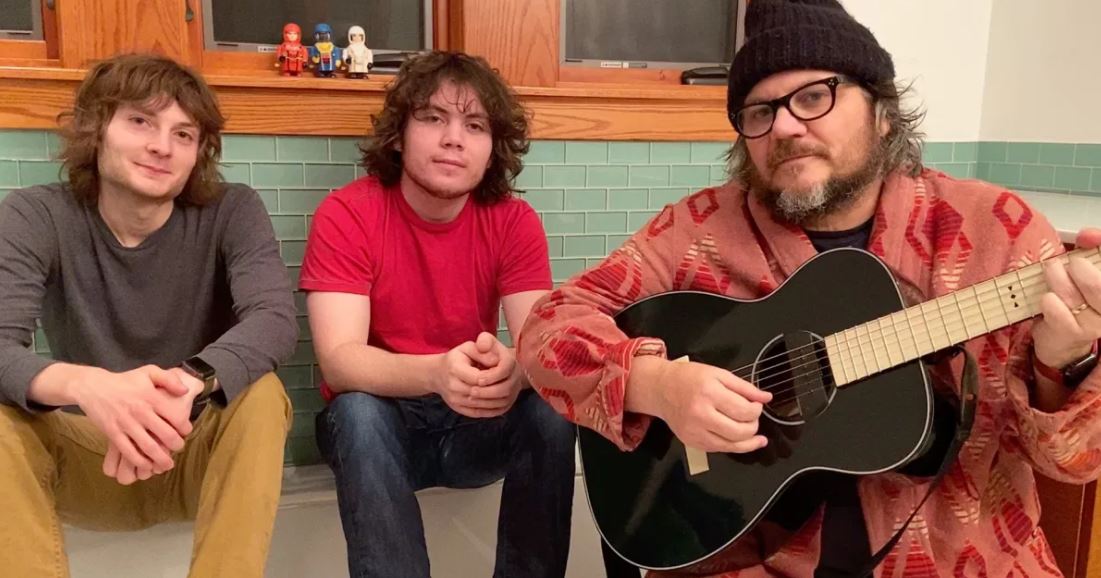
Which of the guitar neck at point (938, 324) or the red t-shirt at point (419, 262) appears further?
the red t-shirt at point (419, 262)

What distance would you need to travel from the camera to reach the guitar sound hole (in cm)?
110

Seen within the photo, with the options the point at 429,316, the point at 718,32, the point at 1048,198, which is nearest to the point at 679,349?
the point at 429,316

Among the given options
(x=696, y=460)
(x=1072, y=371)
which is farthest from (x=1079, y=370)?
(x=696, y=460)

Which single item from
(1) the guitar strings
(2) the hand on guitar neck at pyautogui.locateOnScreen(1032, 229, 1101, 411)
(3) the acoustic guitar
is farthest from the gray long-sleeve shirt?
(2) the hand on guitar neck at pyautogui.locateOnScreen(1032, 229, 1101, 411)

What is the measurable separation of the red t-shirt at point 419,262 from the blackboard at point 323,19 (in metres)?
0.45

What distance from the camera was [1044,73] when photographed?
7.48 ft

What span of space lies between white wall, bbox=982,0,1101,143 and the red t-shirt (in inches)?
56.2

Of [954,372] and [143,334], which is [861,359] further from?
[143,334]

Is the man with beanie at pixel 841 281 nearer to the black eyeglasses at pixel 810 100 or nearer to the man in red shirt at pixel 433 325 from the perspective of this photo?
the black eyeglasses at pixel 810 100

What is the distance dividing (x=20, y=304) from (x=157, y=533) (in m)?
0.52

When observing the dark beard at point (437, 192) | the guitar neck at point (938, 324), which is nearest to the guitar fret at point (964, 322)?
the guitar neck at point (938, 324)

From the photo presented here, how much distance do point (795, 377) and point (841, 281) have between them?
13 cm

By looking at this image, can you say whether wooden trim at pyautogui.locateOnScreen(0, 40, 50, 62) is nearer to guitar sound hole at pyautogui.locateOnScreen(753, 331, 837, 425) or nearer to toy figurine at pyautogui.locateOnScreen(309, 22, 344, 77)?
toy figurine at pyautogui.locateOnScreen(309, 22, 344, 77)

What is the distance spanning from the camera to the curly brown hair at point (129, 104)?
1512mm
